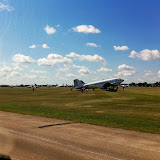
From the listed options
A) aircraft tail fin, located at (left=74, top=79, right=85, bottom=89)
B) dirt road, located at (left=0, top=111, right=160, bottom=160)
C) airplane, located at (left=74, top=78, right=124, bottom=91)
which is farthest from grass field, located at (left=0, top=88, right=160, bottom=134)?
aircraft tail fin, located at (left=74, top=79, right=85, bottom=89)

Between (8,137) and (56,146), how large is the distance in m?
3.12

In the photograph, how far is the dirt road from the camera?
6809mm

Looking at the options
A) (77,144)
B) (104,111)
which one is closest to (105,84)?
(104,111)

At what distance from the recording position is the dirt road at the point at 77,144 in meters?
6.81

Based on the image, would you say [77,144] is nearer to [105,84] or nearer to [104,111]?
[104,111]

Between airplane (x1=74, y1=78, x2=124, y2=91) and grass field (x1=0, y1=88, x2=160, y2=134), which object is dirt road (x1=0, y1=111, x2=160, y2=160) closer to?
grass field (x1=0, y1=88, x2=160, y2=134)

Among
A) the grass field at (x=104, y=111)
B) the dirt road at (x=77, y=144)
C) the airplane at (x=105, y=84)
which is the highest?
the airplane at (x=105, y=84)

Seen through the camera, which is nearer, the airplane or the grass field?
the grass field

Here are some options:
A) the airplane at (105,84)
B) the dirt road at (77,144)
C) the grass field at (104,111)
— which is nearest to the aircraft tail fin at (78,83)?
the airplane at (105,84)

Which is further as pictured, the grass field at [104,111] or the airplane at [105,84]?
the airplane at [105,84]

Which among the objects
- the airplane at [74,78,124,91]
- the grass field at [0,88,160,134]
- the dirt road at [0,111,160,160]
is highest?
the airplane at [74,78,124,91]

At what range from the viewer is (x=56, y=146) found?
7.82 metres

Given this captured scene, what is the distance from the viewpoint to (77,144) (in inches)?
319

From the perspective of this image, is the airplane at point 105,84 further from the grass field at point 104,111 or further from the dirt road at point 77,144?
the dirt road at point 77,144
